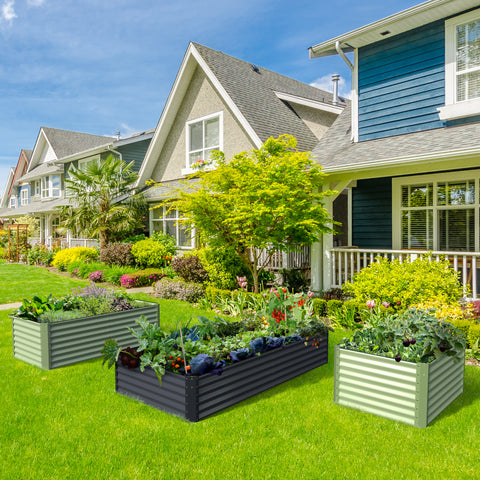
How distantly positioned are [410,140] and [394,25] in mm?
2736

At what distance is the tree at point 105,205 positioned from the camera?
17641 mm

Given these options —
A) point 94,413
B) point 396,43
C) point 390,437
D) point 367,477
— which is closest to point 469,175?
point 396,43

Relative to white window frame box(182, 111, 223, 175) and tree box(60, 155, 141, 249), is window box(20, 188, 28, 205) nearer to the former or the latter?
tree box(60, 155, 141, 249)

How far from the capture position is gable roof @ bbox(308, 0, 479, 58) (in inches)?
347

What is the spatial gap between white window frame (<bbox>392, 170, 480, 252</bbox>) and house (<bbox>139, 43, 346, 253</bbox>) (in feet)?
13.0

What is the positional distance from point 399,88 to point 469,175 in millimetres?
2633

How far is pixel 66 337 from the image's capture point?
5.69 metres

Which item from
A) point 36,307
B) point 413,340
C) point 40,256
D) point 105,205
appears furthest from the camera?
point 40,256

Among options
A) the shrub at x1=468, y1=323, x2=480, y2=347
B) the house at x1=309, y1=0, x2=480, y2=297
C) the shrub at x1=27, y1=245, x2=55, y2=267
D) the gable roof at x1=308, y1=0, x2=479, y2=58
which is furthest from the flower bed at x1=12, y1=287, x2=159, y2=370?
the shrub at x1=27, y1=245, x2=55, y2=267

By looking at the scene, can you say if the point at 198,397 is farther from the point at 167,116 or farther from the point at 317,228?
the point at 167,116

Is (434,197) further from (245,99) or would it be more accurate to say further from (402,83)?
(245,99)

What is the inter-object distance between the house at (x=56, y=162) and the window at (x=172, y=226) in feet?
13.4

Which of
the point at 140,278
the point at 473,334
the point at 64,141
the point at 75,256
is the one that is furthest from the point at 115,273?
the point at 64,141

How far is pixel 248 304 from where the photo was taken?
29.5ft
